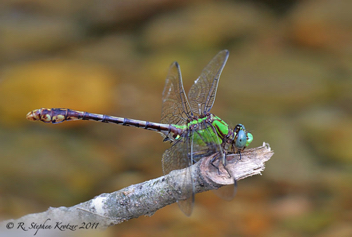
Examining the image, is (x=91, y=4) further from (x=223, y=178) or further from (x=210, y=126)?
(x=223, y=178)

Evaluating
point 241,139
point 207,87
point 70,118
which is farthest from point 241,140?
point 70,118

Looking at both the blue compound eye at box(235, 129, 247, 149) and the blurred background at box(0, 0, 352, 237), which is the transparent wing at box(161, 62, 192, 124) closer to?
the blue compound eye at box(235, 129, 247, 149)

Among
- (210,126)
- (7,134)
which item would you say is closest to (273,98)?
(210,126)

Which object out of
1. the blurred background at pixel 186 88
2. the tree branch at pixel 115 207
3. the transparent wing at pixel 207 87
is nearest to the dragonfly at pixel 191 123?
the transparent wing at pixel 207 87

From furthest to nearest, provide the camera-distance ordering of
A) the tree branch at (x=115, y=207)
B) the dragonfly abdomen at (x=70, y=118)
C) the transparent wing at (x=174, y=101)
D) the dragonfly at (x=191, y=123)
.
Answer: the transparent wing at (x=174, y=101) → the dragonfly abdomen at (x=70, y=118) → the dragonfly at (x=191, y=123) → the tree branch at (x=115, y=207)

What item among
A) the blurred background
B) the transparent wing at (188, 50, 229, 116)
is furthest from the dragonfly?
the blurred background

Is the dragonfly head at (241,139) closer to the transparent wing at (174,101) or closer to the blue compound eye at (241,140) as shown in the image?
the blue compound eye at (241,140)

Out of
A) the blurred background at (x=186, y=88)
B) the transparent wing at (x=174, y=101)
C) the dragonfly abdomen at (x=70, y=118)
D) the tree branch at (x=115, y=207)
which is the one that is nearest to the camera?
the tree branch at (x=115, y=207)
